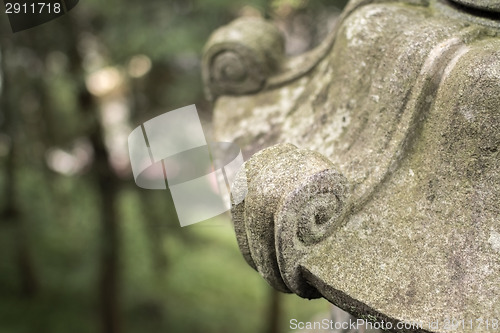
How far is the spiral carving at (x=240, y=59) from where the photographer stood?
212 centimetres

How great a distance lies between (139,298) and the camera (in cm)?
563

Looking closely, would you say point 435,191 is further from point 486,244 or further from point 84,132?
point 84,132

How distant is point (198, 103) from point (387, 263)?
2924 mm

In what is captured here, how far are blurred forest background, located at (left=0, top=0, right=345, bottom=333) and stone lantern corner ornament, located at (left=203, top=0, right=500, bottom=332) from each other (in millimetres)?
1380

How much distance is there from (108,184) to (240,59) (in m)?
2.27

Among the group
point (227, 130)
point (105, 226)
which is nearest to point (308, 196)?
point (227, 130)

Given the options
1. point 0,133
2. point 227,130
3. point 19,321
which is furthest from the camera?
point 19,321

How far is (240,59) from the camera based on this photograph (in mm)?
2146

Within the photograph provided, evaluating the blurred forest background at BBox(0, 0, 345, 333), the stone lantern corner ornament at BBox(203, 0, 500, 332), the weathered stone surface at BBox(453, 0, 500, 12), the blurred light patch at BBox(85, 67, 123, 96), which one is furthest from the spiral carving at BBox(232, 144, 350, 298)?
the blurred light patch at BBox(85, 67, 123, 96)

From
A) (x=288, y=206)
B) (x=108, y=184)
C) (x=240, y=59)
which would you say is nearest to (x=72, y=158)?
(x=108, y=184)

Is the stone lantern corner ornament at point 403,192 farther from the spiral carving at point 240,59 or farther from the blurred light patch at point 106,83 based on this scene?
the blurred light patch at point 106,83

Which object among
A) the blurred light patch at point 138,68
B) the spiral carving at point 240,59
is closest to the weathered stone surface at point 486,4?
the spiral carving at point 240,59

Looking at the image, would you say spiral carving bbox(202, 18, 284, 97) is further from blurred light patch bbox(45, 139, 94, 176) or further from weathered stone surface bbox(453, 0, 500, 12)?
blurred light patch bbox(45, 139, 94, 176)

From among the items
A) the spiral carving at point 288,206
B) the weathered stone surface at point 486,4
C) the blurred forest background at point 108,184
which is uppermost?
the weathered stone surface at point 486,4
